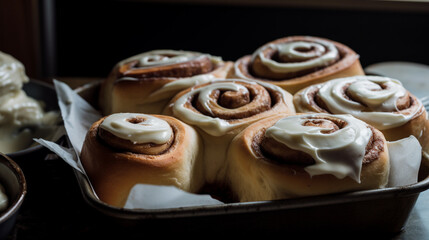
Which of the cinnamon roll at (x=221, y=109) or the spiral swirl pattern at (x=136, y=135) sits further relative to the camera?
the cinnamon roll at (x=221, y=109)

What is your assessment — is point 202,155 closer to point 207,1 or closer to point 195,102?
point 195,102

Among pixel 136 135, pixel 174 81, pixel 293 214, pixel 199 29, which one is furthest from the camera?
pixel 199 29

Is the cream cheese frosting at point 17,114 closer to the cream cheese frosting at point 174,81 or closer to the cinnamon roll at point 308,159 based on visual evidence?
the cream cheese frosting at point 174,81

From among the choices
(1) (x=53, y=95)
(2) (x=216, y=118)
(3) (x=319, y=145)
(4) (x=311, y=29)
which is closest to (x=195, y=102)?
(2) (x=216, y=118)

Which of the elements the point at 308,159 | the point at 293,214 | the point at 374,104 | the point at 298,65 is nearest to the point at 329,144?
the point at 308,159

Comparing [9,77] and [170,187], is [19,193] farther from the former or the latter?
[9,77]

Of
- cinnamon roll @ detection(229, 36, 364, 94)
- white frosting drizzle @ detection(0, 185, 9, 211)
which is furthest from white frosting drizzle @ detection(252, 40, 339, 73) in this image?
white frosting drizzle @ detection(0, 185, 9, 211)

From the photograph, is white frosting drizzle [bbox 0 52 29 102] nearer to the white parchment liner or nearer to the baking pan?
the baking pan

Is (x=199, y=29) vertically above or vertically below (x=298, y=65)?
below

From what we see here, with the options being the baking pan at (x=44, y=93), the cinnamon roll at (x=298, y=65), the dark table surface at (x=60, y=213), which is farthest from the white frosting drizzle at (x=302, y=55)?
the baking pan at (x=44, y=93)
